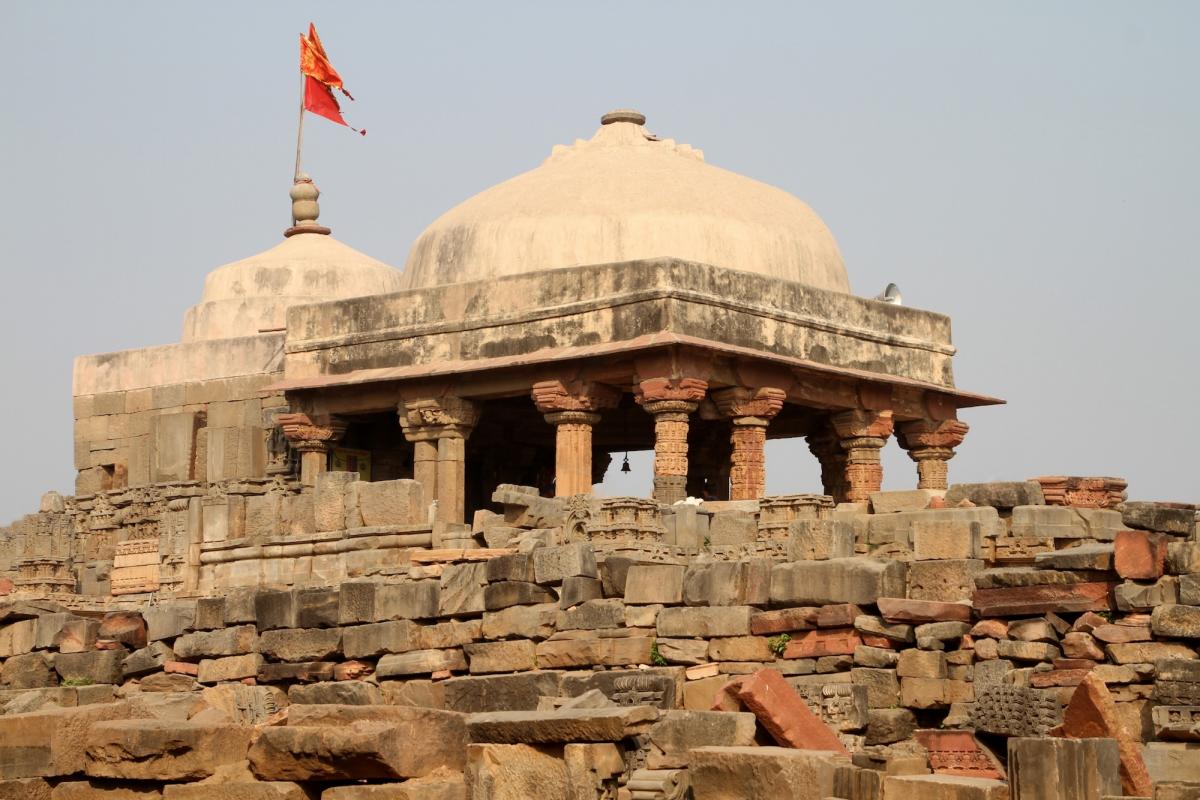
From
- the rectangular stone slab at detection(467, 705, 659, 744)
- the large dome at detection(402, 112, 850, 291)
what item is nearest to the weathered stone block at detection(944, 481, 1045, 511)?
the rectangular stone slab at detection(467, 705, 659, 744)

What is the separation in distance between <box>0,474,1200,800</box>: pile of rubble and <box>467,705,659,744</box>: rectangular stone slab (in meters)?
0.02

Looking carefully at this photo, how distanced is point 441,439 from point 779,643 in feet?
41.1

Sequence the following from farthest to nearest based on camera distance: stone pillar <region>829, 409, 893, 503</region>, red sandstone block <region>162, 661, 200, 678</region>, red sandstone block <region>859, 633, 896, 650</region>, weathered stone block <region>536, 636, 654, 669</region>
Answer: stone pillar <region>829, 409, 893, 503</region> → red sandstone block <region>162, 661, 200, 678</region> → weathered stone block <region>536, 636, 654, 669</region> → red sandstone block <region>859, 633, 896, 650</region>

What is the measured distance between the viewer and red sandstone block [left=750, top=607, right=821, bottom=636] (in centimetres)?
2014

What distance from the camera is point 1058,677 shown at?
1855 cm

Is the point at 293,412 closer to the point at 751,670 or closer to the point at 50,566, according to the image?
the point at 50,566

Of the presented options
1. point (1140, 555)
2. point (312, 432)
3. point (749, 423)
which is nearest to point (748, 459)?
point (749, 423)

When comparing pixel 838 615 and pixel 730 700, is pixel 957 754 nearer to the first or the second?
pixel 730 700

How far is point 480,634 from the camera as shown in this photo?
72.9ft

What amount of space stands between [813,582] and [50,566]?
45.3ft

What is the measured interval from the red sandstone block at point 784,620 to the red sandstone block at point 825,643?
9 centimetres

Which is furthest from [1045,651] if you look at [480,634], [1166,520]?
[480,634]

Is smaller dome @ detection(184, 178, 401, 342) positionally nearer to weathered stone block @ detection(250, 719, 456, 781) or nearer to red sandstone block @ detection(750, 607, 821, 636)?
red sandstone block @ detection(750, 607, 821, 636)

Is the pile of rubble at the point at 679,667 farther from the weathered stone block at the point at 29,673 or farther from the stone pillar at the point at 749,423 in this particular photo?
the stone pillar at the point at 749,423
